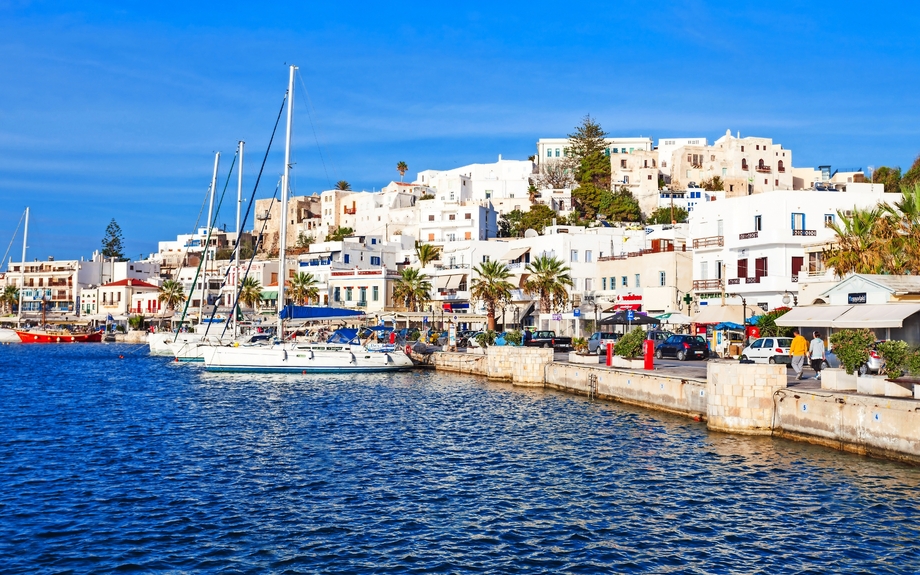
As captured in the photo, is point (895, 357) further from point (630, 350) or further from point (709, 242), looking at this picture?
point (709, 242)

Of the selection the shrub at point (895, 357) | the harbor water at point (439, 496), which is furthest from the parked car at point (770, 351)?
the shrub at point (895, 357)

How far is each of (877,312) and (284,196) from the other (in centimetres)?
3614

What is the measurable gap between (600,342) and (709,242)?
12.2m

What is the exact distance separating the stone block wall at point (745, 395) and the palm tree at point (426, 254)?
62364 mm

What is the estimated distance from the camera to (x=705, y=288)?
2170 inches

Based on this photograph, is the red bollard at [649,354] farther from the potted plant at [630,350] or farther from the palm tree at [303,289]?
the palm tree at [303,289]

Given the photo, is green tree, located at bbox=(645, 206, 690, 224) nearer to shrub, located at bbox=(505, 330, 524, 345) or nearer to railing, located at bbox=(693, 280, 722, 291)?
railing, located at bbox=(693, 280, 722, 291)

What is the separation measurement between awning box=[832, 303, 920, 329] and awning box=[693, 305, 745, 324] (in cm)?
1459

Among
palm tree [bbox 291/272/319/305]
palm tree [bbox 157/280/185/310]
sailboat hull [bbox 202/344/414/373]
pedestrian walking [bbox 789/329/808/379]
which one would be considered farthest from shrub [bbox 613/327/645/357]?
palm tree [bbox 157/280/185/310]

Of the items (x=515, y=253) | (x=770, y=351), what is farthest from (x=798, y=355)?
(x=515, y=253)

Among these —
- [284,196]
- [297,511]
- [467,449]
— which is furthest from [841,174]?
[297,511]

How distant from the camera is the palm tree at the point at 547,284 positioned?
6209 cm

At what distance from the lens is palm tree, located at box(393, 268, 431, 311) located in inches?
2911

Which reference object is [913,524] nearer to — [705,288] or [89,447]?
[89,447]
